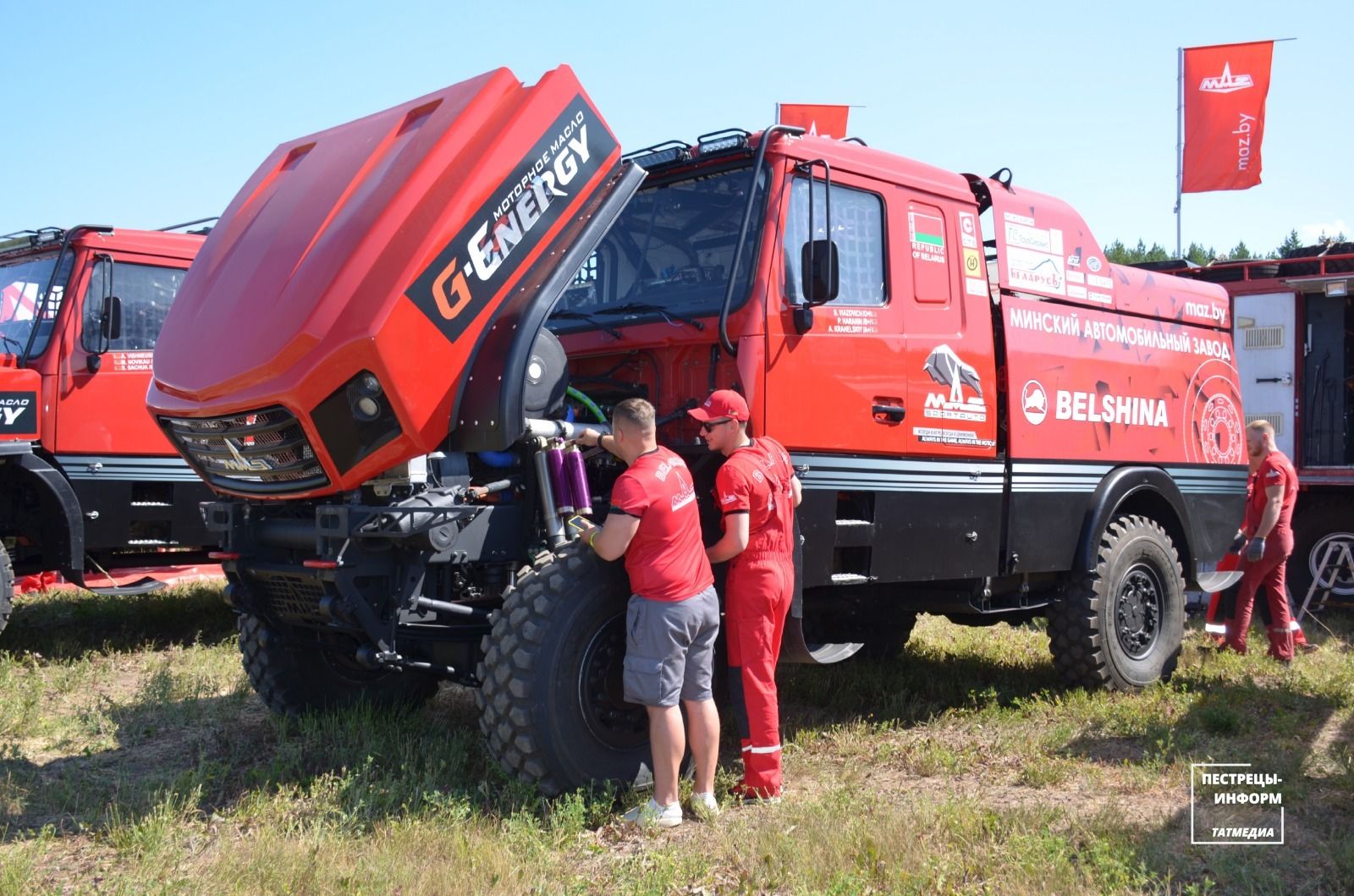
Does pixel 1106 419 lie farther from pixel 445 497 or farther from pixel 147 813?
pixel 147 813

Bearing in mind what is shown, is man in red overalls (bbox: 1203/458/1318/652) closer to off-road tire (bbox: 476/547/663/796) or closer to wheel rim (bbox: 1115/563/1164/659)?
wheel rim (bbox: 1115/563/1164/659)

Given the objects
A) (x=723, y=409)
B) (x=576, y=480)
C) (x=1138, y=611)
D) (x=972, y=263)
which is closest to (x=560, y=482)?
(x=576, y=480)

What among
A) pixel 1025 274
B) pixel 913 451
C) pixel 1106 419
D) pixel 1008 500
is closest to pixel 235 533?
pixel 913 451

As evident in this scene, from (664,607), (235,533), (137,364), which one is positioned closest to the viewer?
(664,607)

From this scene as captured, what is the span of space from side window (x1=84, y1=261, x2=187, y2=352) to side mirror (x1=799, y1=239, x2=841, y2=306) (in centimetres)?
544

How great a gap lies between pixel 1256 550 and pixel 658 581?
225 inches

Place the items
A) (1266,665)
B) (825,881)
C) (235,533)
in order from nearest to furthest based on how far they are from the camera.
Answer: (825,881) → (235,533) → (1266,665)

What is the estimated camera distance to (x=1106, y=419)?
7223 mm

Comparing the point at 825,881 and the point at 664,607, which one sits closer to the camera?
the point at 825,881

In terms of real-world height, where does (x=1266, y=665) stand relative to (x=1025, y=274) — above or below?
below

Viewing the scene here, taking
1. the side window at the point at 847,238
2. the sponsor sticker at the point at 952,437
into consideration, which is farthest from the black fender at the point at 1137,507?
the side window at the point at 847,238

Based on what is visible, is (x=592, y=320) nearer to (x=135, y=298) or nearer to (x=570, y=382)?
(x=570, y=382)

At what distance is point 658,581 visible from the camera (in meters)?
4.62

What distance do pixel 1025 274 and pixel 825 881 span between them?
3.97 m
